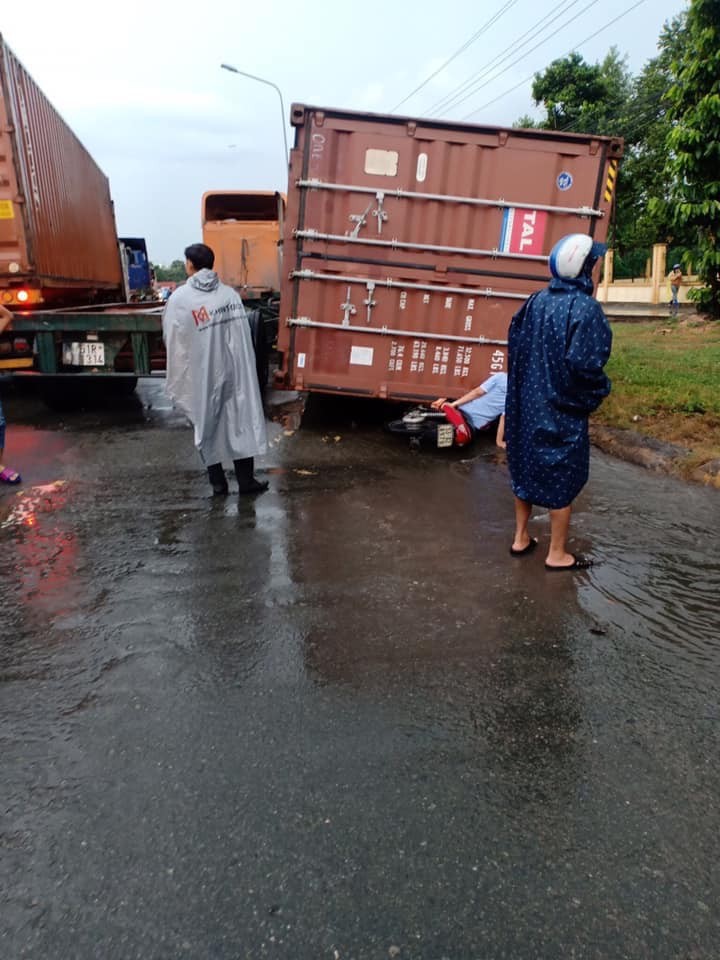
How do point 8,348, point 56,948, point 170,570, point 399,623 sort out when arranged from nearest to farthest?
point 56,948
point 399,623
point 170,570
point 8,348

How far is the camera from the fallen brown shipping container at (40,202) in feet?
24.7

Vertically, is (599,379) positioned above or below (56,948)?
above

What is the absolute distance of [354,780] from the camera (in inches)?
84.4

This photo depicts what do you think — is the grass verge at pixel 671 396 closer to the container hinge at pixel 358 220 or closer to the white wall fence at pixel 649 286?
the container hinge at pixel 358 220

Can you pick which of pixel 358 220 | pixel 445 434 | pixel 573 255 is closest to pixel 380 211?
pixel 358 220

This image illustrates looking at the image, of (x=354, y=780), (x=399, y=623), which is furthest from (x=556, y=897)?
(x=399, y=623)

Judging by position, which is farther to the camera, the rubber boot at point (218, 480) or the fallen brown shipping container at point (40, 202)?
the fallen brown shipping container at point (40, 202)

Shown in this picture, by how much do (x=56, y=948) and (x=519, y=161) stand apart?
6.51m

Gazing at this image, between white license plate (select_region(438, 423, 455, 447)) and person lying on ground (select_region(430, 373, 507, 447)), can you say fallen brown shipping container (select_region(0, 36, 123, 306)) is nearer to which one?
white license plate (select_region(438, 423, 455, 447))

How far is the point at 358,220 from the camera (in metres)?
6.39

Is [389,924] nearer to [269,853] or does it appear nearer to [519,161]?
[269,853]

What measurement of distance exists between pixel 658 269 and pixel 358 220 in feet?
77.5

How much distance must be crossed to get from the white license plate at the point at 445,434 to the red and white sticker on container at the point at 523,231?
1.73 metres

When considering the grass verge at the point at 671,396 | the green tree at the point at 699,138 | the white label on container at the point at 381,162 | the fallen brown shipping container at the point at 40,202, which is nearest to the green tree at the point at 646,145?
the green tree at the point at 699,138
